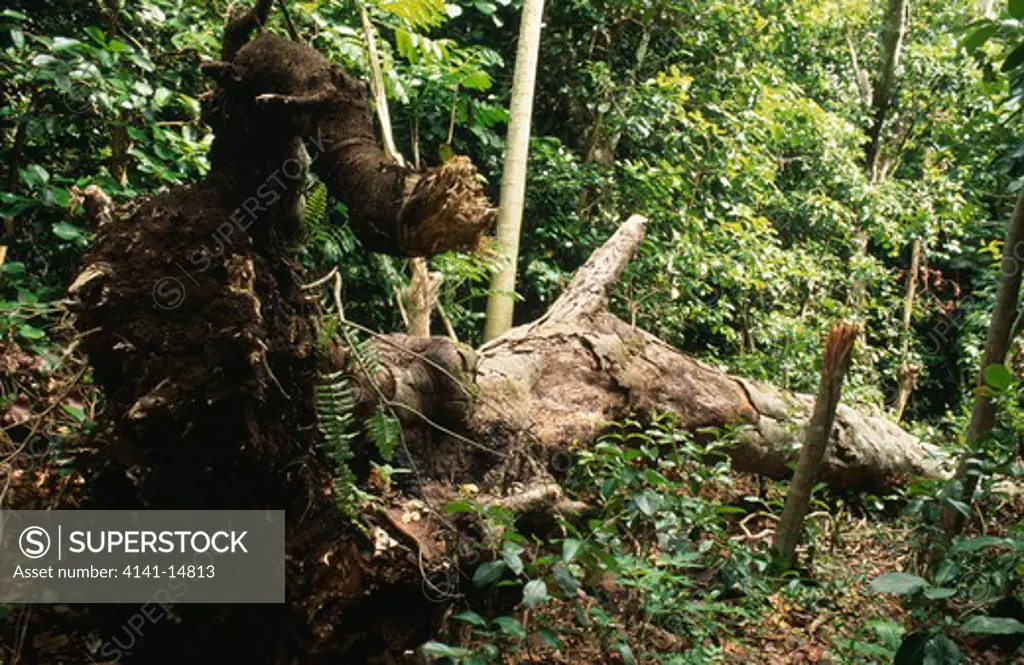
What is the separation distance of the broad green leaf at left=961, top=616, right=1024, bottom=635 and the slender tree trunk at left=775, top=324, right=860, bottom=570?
1.55 meters

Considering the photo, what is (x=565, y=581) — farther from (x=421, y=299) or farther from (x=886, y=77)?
(x=886, y=77)

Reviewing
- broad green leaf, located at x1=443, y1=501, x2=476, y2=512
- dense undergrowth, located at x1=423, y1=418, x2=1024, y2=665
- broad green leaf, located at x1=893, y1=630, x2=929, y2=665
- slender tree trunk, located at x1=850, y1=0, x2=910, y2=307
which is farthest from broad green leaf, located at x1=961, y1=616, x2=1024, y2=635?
slender tree trunk, located at x1=850, y1=0, x2=910, y2=307

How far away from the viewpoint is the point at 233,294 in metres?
1.92

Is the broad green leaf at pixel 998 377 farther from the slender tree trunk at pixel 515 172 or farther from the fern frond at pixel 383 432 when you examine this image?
the slender tree trunk at pixel 515 172

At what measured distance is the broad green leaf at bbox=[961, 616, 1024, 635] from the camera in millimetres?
1895

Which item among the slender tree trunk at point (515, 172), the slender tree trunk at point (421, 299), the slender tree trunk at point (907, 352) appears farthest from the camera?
the slender tree trunk at point (907, 352)

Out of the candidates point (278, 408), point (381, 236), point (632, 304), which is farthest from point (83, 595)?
point (632, 304)

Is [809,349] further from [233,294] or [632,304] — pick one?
[233,294]

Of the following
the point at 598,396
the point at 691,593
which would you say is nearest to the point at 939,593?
the point at 691,593

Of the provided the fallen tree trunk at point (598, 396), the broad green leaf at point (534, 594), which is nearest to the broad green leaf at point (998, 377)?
the broad green leaf at point (534, 594)

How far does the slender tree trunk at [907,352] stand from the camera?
9.45 meters

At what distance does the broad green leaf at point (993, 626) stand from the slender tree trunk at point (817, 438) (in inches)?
60.8

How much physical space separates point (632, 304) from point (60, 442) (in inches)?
182

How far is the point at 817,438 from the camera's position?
11.5 feet
